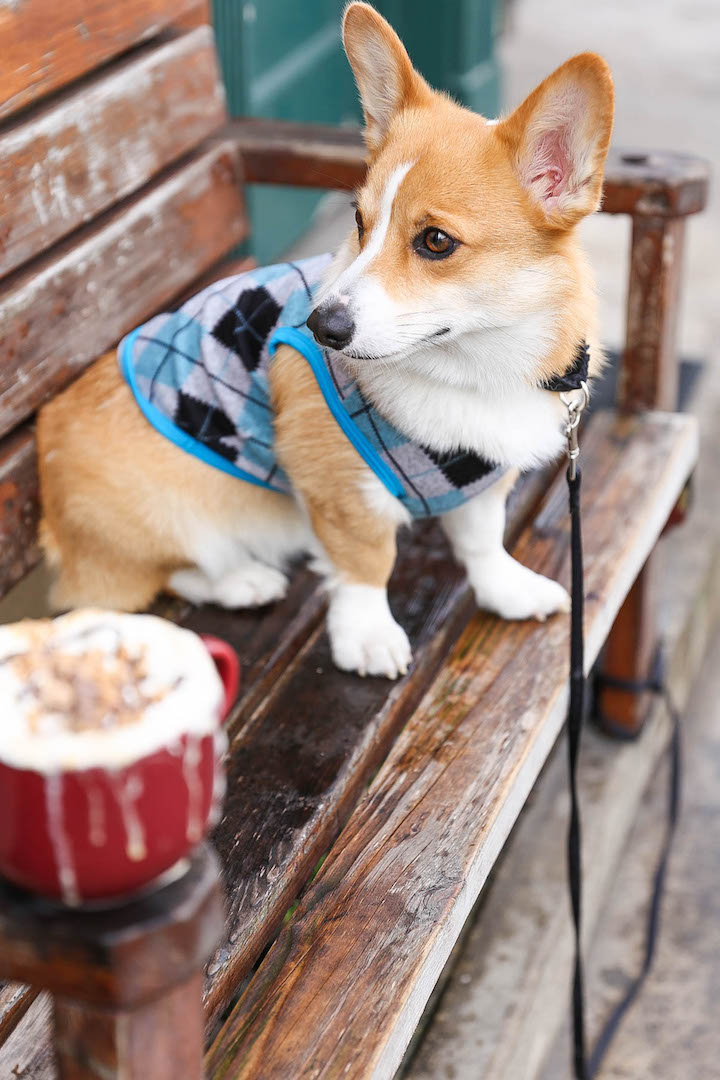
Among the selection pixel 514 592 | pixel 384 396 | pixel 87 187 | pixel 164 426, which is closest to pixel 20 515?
pixel 164 426

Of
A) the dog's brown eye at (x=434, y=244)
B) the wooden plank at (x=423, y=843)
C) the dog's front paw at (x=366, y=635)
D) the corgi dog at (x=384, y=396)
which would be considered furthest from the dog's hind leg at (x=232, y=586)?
the dog's brown eye at (x=434, y=244)

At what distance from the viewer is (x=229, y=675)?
0.80m

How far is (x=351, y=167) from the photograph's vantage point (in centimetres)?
208

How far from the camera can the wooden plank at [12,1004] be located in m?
1.18

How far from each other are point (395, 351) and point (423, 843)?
24.0 inches

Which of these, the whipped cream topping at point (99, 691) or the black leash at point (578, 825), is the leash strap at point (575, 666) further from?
the whipped cream topping at point (99, 691)

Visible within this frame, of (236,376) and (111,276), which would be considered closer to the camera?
(236,376)

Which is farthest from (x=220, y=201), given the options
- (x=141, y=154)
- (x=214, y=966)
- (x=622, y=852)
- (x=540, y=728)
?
(x=622, y=852)

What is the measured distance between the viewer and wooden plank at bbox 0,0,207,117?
157 centimetres

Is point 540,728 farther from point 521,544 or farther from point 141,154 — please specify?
point 141,154

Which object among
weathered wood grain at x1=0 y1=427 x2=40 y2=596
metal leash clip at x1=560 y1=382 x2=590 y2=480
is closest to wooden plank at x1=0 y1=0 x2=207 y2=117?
weathered wood grain at x1=0 y1=427 x2=40 y2=596

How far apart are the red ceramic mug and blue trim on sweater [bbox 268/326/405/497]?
0.86 m

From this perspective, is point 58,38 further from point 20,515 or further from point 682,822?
point 682,822

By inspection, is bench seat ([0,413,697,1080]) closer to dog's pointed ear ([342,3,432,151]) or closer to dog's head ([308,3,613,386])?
dog's head ([308,3,613,386])
